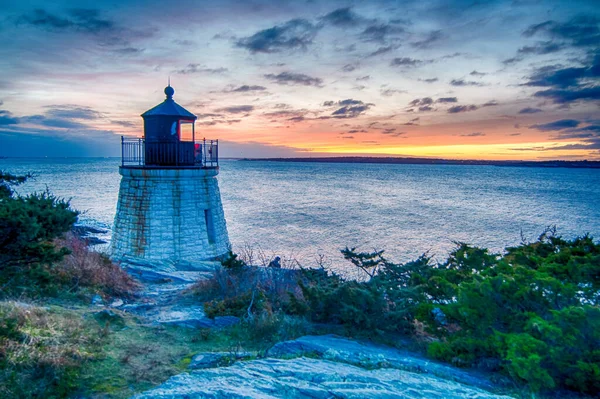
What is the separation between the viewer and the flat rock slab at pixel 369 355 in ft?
15.1

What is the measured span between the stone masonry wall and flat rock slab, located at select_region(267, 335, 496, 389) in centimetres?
958

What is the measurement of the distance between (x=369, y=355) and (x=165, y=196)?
34.7 ft

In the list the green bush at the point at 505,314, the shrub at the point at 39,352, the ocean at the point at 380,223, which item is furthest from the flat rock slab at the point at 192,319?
the ocean at the point at 380,223

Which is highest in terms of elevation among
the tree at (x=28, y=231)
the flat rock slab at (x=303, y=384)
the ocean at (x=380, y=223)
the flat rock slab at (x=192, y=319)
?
the tree at (x=28, y=231)

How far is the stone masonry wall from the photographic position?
1361cm

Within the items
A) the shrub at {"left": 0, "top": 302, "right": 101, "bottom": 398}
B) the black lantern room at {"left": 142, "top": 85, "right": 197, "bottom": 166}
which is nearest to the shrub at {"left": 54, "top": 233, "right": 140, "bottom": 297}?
the shrub at {"left": 0, "top": 302, "right": 101, "bottom": 398}

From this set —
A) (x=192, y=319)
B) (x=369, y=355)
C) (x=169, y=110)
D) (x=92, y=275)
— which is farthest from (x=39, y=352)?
(x=169, y=110)

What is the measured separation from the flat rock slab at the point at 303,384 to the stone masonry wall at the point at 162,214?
402 inches

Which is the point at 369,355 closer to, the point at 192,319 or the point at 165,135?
the point at 192,319

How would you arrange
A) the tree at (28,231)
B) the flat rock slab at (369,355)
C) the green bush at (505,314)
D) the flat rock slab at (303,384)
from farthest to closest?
1. the flat rock slab at (369,355)
2. the green bush at (505,314)
3. the tree at (28,231)
4. the flat rock slab at (303,384)

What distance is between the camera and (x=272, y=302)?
723 centimetres

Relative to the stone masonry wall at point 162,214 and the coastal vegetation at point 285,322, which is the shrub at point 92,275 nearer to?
the coastal vegetation at point 285,322

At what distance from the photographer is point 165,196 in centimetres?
1365

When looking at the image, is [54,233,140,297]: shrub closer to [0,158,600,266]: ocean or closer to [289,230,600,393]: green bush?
[289,230,600,393]: green bush
